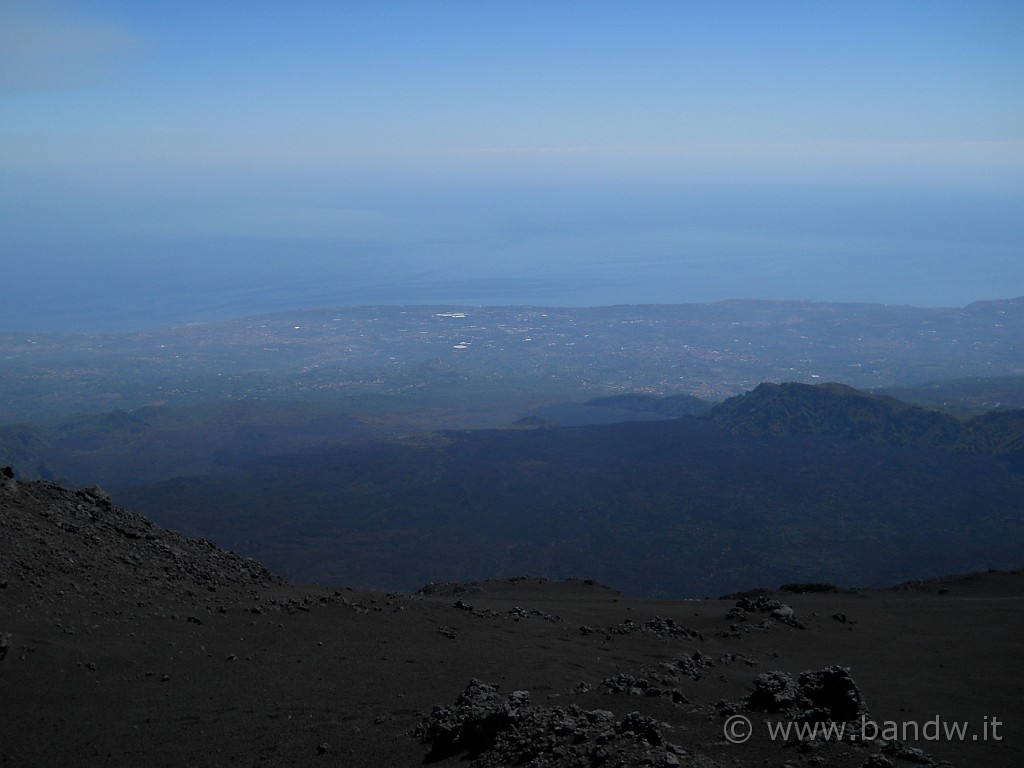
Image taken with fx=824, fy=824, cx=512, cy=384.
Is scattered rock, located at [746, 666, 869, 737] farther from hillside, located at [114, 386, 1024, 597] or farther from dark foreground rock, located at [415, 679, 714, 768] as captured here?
hillside, located at [114, 386, 1024, 597]

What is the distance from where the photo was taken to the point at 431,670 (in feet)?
34.0

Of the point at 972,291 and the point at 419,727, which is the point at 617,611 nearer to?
the point at 419,727

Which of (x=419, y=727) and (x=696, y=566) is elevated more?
(x=419, y=727)

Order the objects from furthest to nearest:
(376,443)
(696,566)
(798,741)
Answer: (376,443) → (696,566) → (798,741)

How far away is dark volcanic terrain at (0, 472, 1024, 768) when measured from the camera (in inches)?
303

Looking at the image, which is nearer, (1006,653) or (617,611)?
(1006,653)

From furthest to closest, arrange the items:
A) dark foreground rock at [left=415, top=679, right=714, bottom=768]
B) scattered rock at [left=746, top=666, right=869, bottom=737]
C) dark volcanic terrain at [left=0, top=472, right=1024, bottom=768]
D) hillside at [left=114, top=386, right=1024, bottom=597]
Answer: hillside at [left=114, top=386, right=1024, bottom=597]
scattered rock at [left=746, top=666, right=869, bottom=737]
dark volcanic terrain at [left=0, top=472, right=1024, bottom=768]
dark foreground rock at [left=415, top=679, right=714, bottom=768]

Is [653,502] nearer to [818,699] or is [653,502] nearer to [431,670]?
[431,670]

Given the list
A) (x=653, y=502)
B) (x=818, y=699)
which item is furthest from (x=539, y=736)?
(x=653, y=502)

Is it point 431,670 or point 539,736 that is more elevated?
point 539,736

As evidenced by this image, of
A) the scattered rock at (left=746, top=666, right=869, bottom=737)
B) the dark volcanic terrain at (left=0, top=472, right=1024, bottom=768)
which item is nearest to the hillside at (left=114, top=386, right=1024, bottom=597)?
the dark volcanic terrain at (left=0, top=472, right=1024, bottom=768)

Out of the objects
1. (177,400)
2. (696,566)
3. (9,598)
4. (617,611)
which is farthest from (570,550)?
(177,400)

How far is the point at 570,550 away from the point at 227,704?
20.9m

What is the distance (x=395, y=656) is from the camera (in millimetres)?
10875
